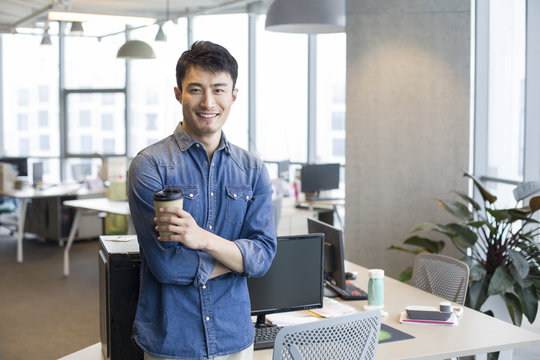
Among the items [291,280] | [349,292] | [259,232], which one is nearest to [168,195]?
[259,232]

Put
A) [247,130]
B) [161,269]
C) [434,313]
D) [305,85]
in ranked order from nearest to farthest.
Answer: [161,269]
[434,313]
[305,85]
[247,130]

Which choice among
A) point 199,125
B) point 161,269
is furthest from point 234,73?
point 161,269

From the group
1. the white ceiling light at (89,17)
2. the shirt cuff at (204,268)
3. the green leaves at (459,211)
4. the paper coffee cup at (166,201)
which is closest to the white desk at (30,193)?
the white ceiling light at (89,17)

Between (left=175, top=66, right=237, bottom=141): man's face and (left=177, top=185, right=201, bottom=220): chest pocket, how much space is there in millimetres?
174

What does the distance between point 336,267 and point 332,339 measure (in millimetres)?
1199

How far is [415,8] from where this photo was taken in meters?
5.37

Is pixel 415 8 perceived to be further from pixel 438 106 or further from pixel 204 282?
pixel 204 282

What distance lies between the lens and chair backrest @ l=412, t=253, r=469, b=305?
11.3ft

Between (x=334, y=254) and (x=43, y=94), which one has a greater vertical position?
(x=43, y=94)

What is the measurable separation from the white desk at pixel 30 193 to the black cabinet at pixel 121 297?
600 centimetres

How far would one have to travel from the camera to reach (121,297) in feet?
7.25

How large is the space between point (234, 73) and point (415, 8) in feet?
12.5

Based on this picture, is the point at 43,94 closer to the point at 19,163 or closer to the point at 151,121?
the point at 151,121

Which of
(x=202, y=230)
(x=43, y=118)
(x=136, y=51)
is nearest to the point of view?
(x=202, y=230)
